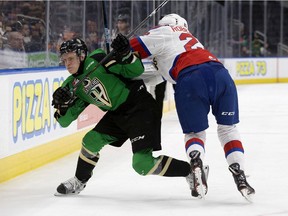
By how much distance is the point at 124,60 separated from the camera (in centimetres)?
384

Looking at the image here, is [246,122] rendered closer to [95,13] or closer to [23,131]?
[95,13]

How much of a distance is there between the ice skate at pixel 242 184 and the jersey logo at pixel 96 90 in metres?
0.77

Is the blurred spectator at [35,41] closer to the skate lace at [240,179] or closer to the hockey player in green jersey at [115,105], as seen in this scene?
the hockey player in green jersey at [115,105]

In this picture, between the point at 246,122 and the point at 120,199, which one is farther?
the point at 246,122

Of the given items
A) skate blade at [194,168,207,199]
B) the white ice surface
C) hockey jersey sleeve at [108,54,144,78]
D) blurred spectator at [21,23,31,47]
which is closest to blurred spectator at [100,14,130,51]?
the white ice surface

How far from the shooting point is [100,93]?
403 cm

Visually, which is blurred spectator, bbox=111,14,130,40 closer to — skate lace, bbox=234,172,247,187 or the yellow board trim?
the yellow board trim

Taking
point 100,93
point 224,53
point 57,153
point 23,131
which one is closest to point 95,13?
point 57,153

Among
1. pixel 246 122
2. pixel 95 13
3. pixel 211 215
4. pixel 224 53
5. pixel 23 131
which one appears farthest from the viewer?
pixel 224 53

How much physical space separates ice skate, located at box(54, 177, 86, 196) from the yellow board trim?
71cm

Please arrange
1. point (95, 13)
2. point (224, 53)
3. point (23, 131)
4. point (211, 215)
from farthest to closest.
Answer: point (224, 53) → point (95, 13) → point (23, 131) → point (211, 215)

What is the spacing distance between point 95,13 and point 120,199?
3.87m

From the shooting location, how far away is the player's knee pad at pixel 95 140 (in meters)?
4.12

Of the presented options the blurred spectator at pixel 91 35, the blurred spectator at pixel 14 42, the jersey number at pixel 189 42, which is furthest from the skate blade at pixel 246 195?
the blurred spectator at pixel 91 35
